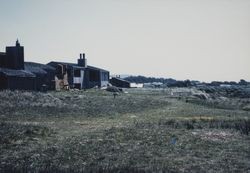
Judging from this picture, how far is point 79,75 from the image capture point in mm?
67812

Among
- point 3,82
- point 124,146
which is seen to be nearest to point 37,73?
point 3,82

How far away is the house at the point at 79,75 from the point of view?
60500 mm

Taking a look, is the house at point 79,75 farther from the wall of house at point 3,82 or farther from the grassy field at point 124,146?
the grassy field at point 124,146

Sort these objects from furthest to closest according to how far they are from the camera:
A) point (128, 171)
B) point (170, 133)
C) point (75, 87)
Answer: point (75, 87) → point (170, 133) → point (128, 171)

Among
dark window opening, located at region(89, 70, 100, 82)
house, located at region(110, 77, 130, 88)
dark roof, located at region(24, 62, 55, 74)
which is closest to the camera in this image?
dark roof, located at region(24, 62, 55, 74)

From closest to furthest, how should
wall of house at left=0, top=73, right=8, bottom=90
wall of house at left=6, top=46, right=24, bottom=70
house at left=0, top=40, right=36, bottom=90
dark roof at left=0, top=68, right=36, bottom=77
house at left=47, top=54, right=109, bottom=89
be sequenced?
wall of house at left=0, top=73, right=8, bottom=90, dark roof at left=0, top=68, right=36, bottom=77, house at left=0, top=40, right=36, bottom=90, wall of house at left=6, top=46, right=24, bottom=70, house at left=47, top=54, right=109, bottom=89

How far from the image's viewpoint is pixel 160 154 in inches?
551

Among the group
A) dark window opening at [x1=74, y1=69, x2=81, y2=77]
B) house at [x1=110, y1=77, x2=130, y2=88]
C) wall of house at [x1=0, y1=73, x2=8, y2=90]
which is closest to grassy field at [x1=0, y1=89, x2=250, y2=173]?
wall of house at [x1=0, y1=73, x2=8, y2=90]

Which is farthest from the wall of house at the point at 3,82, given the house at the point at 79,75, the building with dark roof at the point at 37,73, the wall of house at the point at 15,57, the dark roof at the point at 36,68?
the house at the point at 79,75

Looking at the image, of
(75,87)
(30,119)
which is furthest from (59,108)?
(75,87)

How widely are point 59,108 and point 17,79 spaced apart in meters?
19.1

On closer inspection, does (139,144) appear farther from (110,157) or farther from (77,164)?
(77,164)

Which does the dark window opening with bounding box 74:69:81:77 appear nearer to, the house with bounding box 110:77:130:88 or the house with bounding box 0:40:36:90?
the house with bounding box 0:40:36:90

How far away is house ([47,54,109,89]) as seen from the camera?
198 ft
